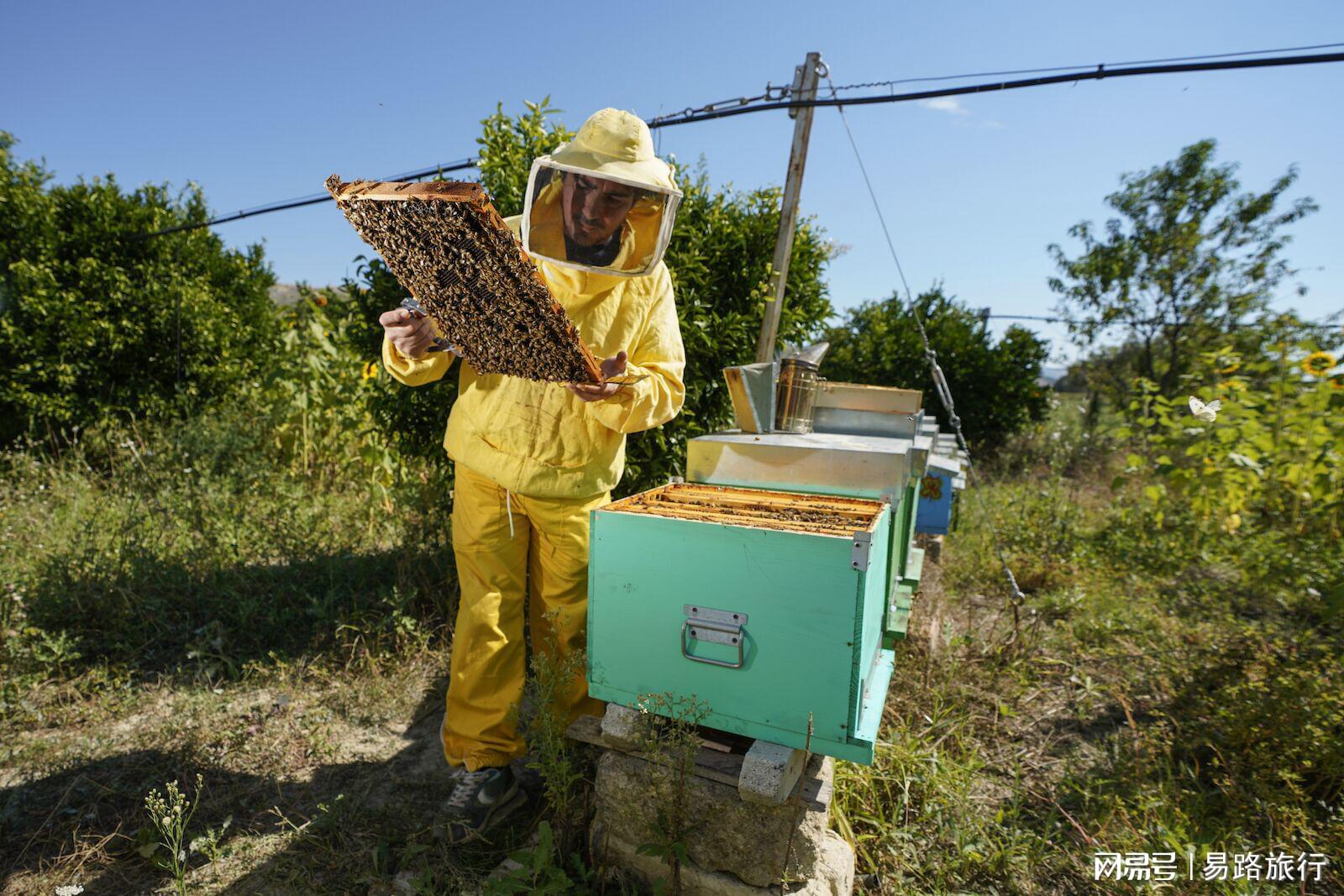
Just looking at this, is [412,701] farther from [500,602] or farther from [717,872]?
[717,872]

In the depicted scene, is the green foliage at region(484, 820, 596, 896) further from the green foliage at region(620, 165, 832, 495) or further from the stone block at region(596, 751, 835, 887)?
the green foliage at region(620, 165, 832, 495)

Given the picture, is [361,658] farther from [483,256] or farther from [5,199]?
[5,199]

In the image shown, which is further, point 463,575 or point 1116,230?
point 1116,230

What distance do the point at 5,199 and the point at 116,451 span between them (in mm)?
2522

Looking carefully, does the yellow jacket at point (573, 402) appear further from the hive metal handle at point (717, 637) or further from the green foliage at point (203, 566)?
the green foliage at point (203, 566)

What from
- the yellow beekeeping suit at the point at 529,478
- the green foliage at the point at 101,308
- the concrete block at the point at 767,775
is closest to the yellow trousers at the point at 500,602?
the yellow beekeeping suit at the point at 529,478

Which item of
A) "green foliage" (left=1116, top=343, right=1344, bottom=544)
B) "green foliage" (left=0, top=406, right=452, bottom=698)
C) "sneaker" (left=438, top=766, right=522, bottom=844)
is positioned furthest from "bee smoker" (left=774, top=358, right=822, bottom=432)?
"green foliage" (left=1116, top=343, right=1344, bottom=544)

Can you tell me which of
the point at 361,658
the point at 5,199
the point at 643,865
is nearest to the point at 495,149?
the point at 361,658

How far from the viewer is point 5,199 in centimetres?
590

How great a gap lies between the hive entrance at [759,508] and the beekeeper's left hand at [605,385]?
0.32 m

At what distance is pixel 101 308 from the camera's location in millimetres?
5785

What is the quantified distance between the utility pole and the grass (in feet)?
5.58

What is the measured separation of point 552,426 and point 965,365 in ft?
26.2

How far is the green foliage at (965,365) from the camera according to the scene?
344 inches
